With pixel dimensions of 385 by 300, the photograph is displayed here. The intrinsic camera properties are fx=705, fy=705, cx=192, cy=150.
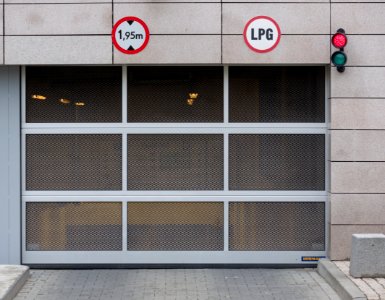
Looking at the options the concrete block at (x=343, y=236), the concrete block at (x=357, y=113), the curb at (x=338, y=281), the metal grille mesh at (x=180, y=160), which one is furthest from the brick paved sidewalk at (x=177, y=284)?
the concrete block at (x=357, y=113)

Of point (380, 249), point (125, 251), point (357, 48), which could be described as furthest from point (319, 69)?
point (125, 251)

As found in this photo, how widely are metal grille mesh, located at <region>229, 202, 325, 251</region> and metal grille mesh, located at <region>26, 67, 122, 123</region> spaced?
253 centimetres

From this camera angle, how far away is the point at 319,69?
10.5m

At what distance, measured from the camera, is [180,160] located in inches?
415

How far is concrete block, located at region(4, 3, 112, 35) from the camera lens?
10172 millimetres

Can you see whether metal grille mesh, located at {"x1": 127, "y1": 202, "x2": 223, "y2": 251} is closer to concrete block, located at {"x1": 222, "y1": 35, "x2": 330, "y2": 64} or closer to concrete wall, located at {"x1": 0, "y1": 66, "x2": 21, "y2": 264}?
concrete wall, located at {"x1": 0, "y1": 66, "x2": 21, "y2": 264}

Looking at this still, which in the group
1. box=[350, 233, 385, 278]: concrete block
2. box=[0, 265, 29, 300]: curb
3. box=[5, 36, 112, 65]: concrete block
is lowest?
box=[0, 265, 29, 300]: curb

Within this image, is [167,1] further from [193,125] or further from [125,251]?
[125,251]

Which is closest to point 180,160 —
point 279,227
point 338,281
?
point 279,227

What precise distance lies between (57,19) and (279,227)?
4462 millimetres

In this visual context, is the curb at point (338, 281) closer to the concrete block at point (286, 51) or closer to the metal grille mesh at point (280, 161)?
the metal grille mesh at point (280, 161)

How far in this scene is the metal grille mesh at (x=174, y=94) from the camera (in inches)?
414

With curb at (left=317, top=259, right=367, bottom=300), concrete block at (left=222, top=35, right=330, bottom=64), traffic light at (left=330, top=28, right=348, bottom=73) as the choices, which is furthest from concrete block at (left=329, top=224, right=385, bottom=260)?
concrete block at (left=222, top=35, right=330, bottom=64)

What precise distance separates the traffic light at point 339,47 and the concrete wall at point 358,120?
137 millimetres
